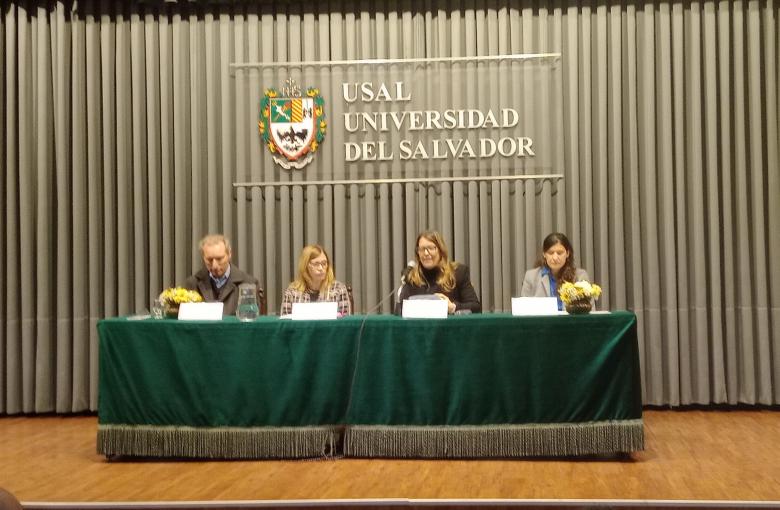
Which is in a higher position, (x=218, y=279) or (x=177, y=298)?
(x=218, y=279)

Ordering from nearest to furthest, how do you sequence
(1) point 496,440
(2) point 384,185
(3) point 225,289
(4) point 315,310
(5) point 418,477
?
(5) point 418,477
(1) point 496,440
(4) point 315,310
(3) point 225,289
(2) point 384,185

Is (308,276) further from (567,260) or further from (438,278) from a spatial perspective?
(567,260)

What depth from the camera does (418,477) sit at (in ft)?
13.8

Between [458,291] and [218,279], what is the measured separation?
153 cm

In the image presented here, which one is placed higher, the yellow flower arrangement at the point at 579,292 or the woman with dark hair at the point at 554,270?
the woman with dark hair at the point at 554,270

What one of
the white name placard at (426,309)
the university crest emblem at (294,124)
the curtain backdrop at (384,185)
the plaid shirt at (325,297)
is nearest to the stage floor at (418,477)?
the white name placard at (426,309)

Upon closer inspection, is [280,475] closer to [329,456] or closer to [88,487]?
[329,456]

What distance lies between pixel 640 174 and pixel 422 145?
1655 millimetres

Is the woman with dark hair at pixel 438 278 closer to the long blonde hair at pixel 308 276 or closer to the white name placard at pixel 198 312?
the long blonde hair at pixel 308 276

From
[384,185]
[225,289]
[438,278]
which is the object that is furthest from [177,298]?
[384,185]

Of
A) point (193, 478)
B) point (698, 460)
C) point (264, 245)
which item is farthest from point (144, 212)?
point (698, 460)

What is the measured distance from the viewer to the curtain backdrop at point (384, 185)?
621cm

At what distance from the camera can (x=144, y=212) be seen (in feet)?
21.3

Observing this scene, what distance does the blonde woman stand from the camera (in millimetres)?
5035
